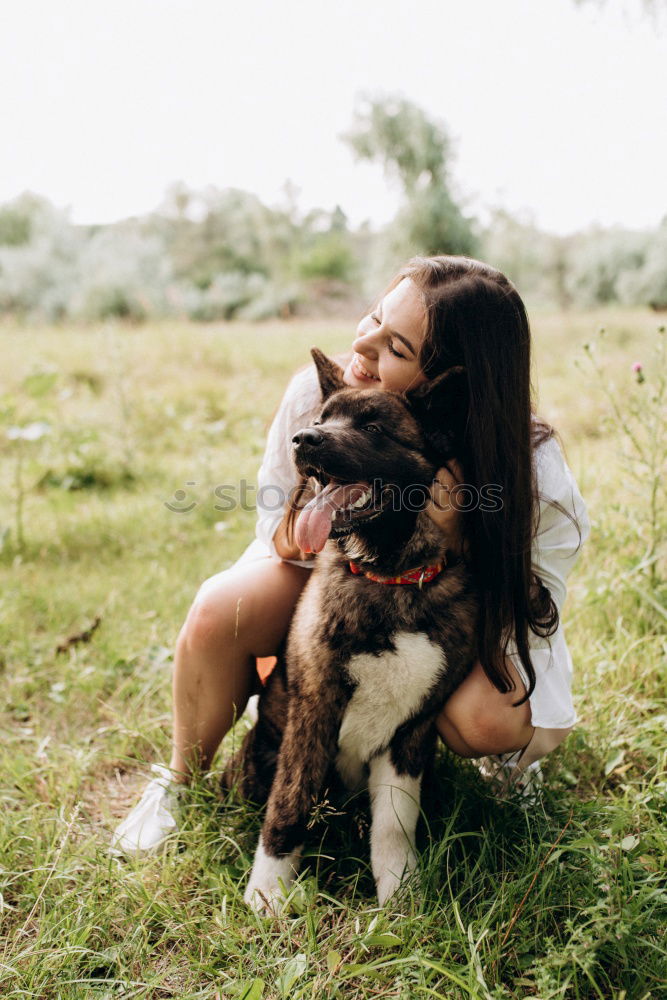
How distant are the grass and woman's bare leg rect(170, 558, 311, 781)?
169 millimetres

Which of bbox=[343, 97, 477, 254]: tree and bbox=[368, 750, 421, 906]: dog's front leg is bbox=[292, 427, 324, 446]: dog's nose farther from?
bbox=[343, 97, 477, 254]: tree

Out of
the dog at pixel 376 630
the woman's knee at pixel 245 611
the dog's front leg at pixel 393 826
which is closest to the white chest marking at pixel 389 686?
the dog at pixel 376 630

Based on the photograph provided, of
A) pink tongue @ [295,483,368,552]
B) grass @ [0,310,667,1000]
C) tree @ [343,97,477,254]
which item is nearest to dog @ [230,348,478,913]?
pink tongue @ [295,483,368,552]

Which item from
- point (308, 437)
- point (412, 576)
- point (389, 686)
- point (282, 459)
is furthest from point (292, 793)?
point (282, 459)

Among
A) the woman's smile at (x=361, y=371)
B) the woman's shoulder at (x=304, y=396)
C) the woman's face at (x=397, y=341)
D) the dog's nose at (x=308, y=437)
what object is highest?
the woman's face at (x=397, y=341)

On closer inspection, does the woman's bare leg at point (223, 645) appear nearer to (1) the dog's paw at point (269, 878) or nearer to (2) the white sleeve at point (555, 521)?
(1) the dog's paw at point (269, 878)

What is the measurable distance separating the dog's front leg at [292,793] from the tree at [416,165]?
19354 mm

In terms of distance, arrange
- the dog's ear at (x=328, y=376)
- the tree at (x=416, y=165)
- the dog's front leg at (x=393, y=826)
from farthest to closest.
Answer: the tree at (x=416, y=165)
the dog's ear at (x=328, y=376)
the dog's front leg at (x=393, y=826)

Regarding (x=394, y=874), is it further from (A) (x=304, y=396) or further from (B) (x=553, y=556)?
(A) (x=304, y=396)

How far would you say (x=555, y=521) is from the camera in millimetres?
1960

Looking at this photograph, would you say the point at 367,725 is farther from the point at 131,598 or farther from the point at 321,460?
the point at 131,598

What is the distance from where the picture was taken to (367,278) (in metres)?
24.0

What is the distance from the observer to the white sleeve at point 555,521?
193cm

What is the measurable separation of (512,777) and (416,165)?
21.0 metres
